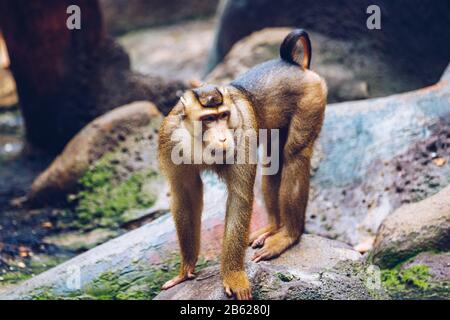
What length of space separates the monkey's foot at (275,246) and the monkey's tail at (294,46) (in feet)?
4.91

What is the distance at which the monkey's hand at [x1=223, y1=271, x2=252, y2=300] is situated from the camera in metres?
5.41

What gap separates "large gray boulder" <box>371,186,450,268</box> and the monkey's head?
1813 millimetres

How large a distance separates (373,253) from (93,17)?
19.6 feet

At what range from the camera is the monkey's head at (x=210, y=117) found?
514 centimetres

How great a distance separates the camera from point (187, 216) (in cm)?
587

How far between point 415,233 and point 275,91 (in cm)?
166

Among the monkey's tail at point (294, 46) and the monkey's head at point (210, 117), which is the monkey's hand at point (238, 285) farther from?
the monkey's tail at point (294, 46)

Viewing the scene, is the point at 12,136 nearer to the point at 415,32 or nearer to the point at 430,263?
the point at 415,32

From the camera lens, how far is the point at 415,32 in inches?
416

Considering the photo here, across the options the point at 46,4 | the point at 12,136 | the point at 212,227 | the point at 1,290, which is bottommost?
the point at 12,136

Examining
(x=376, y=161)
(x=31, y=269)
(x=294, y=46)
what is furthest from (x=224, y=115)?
(x=31, y=269)

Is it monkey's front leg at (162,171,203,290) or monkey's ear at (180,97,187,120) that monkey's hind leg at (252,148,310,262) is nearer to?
monkey's front leg at (162,171,203,290)

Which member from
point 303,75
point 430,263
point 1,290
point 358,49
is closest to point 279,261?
point 430,263

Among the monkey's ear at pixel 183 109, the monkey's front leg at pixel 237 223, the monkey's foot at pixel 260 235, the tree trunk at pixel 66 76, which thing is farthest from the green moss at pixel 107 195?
the monkey's ear at pixel 183 109
